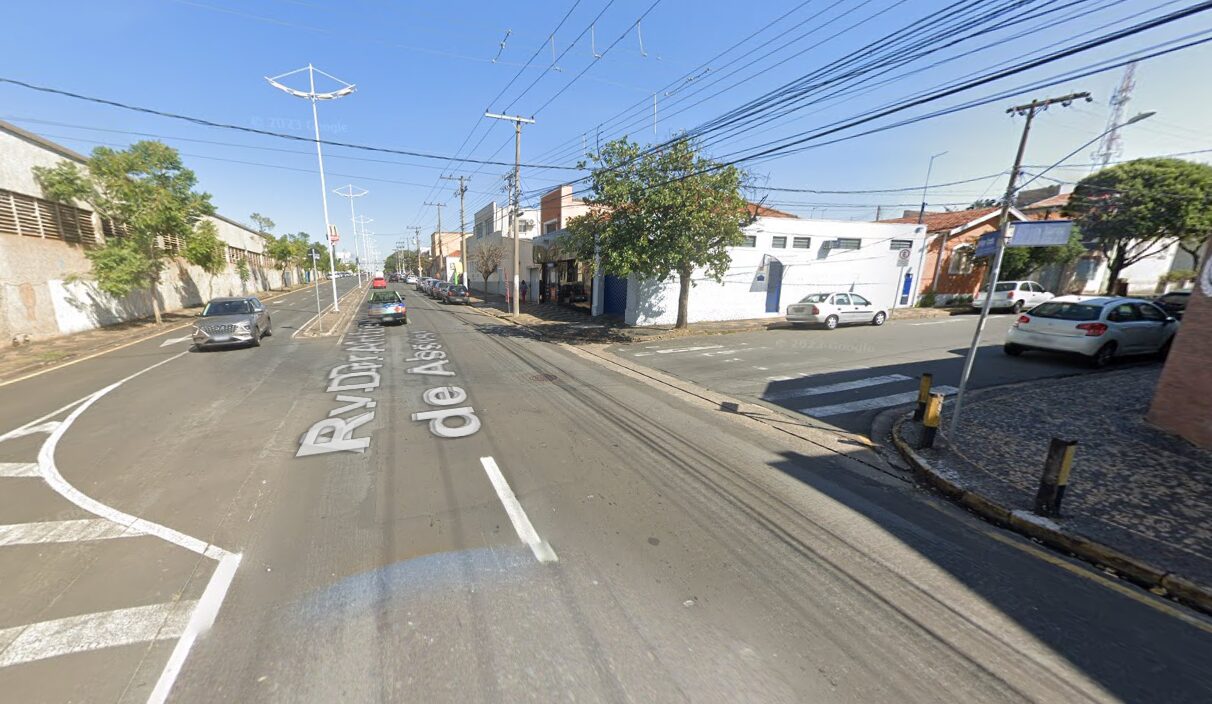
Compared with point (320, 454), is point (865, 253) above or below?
above

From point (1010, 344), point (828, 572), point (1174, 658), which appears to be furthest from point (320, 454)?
point (1010, 344)

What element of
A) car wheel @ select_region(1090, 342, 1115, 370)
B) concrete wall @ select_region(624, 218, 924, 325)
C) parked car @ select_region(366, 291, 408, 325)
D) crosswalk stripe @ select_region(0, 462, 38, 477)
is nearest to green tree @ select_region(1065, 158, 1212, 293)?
concrete wall @ select_region(624, 218, 924, 325)

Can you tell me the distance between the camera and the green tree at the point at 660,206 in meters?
13.9

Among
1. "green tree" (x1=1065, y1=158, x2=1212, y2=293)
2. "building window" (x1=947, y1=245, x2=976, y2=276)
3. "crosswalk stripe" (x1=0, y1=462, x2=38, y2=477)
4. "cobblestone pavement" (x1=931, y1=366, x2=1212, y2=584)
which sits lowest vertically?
"crosswalk stripe" (x1=0, y1=462, x2=38, y2=477)

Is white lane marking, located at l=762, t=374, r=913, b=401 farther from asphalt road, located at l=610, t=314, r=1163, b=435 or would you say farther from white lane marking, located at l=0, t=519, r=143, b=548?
white lane marking, located at l=0, t=519, r=143, b=548

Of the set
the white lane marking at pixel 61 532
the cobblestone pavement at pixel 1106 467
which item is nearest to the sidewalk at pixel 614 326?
the cobblestone pavement at pixel 1106 467

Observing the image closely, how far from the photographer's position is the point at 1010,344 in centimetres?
1139

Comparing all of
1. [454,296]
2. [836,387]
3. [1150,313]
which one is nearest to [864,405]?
[836,387]

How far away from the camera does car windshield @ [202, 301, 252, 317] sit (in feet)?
43.9

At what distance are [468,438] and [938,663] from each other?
17.2 ft

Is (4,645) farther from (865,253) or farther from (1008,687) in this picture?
(865,253)

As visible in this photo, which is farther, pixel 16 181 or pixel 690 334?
pixel 690 334

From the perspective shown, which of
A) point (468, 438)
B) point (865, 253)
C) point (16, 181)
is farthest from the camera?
point (865, 253)

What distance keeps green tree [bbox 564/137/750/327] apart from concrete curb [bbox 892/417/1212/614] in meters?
10.3
